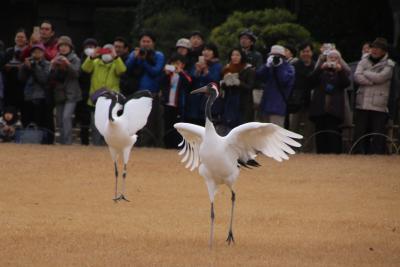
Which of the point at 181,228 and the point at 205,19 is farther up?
the point at 205,19

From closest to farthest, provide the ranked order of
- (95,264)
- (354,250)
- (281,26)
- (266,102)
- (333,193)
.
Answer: (95,264) < (354,250) < (333,193) < (266,102) < (281,26)

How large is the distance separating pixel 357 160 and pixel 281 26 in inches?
279

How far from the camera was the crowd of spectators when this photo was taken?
791 inches

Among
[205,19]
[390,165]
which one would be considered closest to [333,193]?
[390,165]

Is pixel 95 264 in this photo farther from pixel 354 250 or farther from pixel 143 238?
pixel 354 250

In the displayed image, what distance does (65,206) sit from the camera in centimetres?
1464

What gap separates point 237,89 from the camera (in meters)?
20.2

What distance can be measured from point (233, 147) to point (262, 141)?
13.8 inches

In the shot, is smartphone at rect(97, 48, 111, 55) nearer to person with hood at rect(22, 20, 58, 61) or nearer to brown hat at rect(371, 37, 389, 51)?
person with hood at rect(22, 20, 58, 61)

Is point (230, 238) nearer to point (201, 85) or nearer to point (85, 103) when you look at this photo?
point (201, 85)

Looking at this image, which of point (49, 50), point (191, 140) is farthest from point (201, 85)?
Result: point (191, 140)

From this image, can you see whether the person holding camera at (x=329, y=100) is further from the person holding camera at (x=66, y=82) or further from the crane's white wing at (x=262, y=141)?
the crane's white wing at (x=262, y=141)

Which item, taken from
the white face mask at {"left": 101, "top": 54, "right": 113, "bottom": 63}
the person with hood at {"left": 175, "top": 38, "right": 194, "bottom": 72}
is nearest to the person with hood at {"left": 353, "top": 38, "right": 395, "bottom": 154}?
the person with hood at {"left": 175, "top": 38, "right": 194, "bottom": 72}

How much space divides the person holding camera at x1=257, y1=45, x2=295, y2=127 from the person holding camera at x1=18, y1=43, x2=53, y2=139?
422 cm
